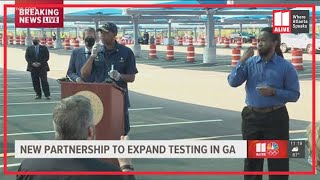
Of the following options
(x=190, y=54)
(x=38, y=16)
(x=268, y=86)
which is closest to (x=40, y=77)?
(x=38, y=16)

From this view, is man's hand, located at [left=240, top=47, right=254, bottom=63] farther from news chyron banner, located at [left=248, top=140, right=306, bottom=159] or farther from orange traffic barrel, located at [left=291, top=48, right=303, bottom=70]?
orange traffic barrel, located at [left=291, top=48, right=303, bottom=70]

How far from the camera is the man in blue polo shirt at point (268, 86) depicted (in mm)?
5344

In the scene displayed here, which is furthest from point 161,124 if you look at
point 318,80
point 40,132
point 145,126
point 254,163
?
point 318,80

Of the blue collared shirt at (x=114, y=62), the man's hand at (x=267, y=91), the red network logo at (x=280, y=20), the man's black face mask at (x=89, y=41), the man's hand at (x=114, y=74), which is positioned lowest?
the man's hand at (x=267, y=91)

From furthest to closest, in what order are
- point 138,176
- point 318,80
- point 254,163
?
1. point 318,80
2. point 138,176
3. point 254,163

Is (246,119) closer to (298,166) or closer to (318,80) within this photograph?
(298,166)

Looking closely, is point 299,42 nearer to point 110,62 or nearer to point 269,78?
point 110,62

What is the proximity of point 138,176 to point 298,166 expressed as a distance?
2225 mm

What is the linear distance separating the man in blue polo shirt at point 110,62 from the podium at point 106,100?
2.12 feet

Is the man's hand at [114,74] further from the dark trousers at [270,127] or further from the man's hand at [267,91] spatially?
the man's hand at [267,91]

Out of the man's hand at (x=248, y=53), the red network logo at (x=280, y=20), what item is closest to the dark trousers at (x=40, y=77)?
the red network logo at (x=280, y=20)

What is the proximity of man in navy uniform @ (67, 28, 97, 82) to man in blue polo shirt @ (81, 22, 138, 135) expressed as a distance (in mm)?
130

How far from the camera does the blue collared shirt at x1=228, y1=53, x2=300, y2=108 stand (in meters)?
5.38

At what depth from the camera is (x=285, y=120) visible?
5500mm
